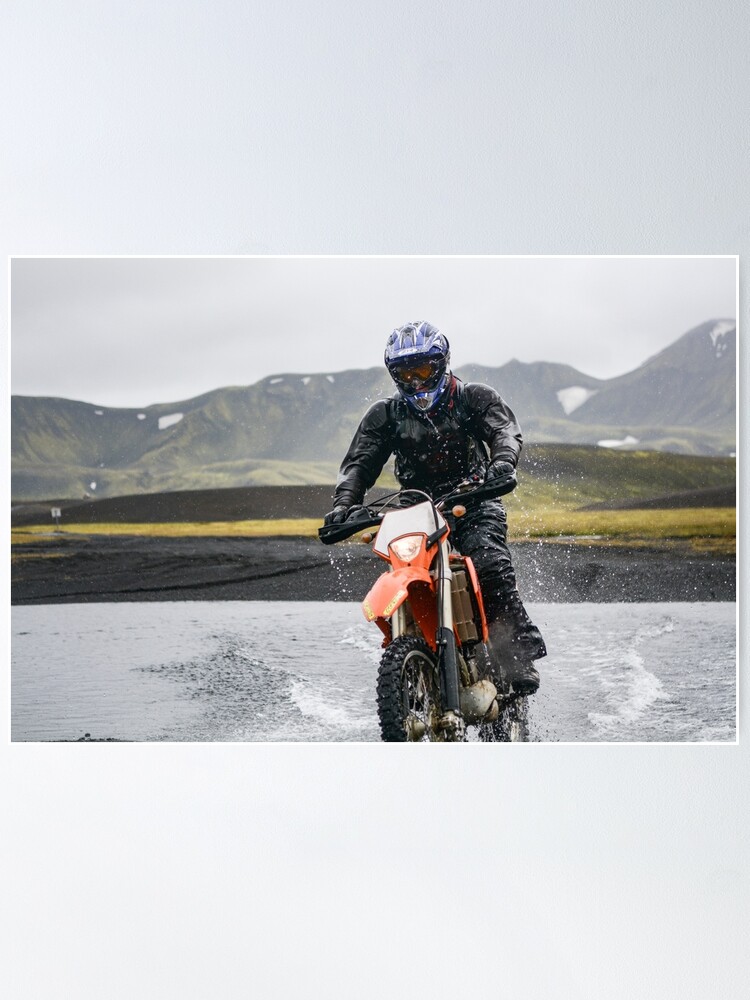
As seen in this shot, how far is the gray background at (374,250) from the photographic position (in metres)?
2.24

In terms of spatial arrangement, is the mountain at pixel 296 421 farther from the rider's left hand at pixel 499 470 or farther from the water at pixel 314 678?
the water at pixel 314 678

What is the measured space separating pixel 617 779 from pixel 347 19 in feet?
6.25

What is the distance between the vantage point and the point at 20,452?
2299 mm

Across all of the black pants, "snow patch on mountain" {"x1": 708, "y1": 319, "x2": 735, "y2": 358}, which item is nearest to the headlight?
the black pants

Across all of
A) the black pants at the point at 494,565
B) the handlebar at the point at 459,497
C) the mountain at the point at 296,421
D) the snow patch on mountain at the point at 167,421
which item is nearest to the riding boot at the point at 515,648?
the black pants at the point at 494,565

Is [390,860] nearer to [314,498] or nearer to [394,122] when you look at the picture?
[314,498]

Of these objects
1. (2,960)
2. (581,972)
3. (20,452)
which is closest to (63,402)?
(20,452)

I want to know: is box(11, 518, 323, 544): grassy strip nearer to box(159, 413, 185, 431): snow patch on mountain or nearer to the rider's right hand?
the rider's right hand

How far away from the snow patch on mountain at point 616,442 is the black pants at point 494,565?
29 centimetres

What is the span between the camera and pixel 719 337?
2307 millimetres

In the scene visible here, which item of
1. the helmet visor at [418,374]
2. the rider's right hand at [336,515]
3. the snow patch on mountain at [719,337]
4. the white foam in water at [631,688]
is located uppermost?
the snow patch on mountain at [719,337]

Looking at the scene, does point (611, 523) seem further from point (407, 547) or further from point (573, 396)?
point (407, 547)

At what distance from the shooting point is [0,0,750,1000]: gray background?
7.35 ft

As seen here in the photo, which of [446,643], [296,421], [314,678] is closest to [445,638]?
[446,643]
